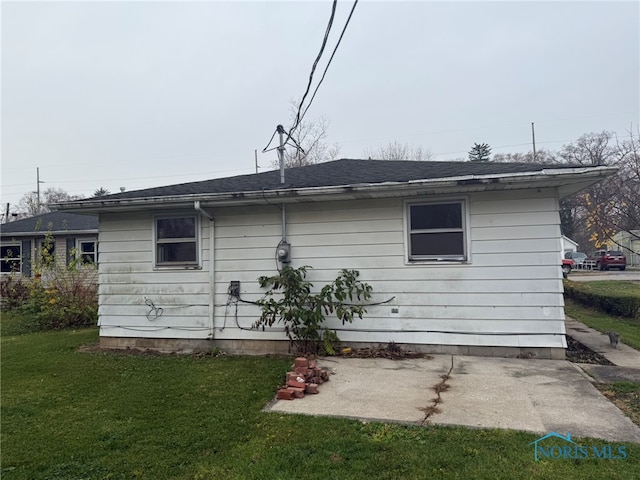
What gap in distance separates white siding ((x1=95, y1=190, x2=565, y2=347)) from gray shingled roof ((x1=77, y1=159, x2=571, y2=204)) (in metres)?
0.36

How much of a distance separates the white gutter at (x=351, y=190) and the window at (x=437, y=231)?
0.50m

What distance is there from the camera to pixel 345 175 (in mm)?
6875

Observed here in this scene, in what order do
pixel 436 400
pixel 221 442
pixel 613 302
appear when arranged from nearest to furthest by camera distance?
pixel 221 442
pixel 436 400
pixel 613 302

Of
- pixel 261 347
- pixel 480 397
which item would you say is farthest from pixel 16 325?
pixel 480 397

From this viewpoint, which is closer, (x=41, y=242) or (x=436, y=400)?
(x=436, y=400)

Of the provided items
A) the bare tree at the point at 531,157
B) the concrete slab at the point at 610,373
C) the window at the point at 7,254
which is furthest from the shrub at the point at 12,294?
the bare tree at the point at 531,157

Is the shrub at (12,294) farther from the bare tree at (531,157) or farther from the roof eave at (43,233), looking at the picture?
the bare tree at (531,157)

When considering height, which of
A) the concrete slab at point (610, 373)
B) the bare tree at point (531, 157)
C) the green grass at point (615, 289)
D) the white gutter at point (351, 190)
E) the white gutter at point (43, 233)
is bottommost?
the concrete slab at point (610, 373)

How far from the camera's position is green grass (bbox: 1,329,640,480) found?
254 cm

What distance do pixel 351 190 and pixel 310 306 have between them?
71.8 inches

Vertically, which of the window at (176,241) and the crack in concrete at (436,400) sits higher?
the window at (176,241)

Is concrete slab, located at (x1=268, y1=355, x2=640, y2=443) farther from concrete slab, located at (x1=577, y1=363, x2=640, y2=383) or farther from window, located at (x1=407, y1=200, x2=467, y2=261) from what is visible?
window, located at (x1=407, y1=200, x2=467, y2=261)

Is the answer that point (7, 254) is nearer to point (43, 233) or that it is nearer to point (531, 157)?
point (43, 233)

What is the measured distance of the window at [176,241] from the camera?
21.9 ft
